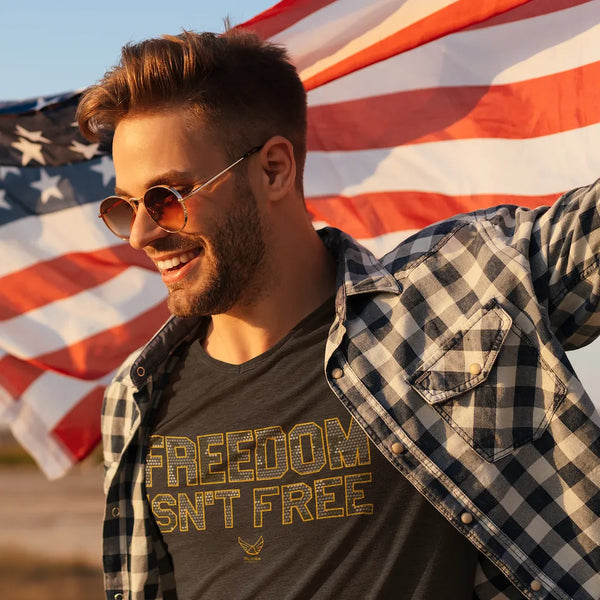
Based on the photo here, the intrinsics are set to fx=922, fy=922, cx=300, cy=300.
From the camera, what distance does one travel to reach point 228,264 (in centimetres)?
298

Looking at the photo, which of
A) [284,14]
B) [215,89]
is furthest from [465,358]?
[284,14]

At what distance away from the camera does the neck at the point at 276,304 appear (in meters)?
3.06

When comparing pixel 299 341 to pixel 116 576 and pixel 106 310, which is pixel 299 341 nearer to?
pixel 116 576

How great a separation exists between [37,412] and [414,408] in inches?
100

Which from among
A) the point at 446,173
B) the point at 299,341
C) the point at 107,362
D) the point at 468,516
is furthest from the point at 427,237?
the point at 107,362

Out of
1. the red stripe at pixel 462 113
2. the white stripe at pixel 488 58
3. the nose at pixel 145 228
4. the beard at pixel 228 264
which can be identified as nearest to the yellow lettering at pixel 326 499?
the beard at pixel 228 264

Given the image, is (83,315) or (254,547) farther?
(83,315)

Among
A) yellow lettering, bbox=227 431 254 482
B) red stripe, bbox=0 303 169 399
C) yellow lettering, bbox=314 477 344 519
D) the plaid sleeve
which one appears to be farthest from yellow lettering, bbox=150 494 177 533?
red stripe, bbox=0 303 169 399

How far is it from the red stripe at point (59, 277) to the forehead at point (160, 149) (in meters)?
1.80

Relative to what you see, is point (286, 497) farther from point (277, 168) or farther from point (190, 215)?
point (277, 168)

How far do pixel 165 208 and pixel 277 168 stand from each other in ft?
1.57

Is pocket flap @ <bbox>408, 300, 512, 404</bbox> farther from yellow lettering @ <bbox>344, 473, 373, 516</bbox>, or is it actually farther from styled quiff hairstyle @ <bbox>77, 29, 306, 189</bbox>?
styled quiff hairstyle @ <bbox>77, 29, 306, 189</bbox>

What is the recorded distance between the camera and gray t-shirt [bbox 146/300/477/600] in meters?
2.60

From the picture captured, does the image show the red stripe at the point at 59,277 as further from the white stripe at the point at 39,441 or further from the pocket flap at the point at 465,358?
the pocket flap at the point at 465,358
